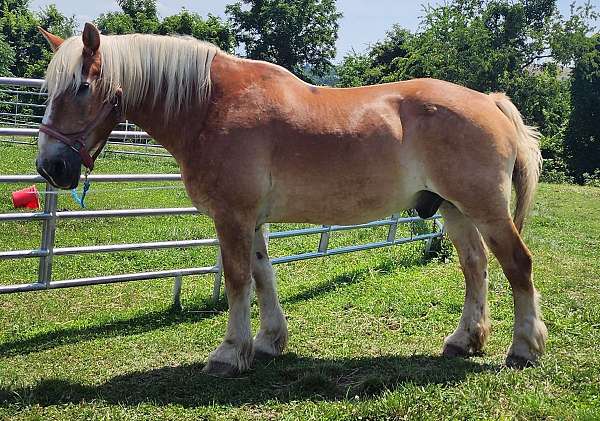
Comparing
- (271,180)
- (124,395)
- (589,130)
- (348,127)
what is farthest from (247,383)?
(589,130)

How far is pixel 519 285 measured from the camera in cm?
382

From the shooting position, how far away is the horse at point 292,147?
11.9ft

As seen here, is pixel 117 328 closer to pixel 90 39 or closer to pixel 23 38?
pixel 90 39

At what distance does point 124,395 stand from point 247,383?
2.43ft

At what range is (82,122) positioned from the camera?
3.43 meters

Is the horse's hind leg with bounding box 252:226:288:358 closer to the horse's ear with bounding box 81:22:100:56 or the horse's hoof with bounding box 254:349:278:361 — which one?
the horse's hoof with bounding box 254:349:278:361

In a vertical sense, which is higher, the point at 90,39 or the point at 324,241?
the point at 90,39

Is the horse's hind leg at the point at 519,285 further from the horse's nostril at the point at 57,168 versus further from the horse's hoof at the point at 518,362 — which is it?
the horse's nostril at the point at 57,168

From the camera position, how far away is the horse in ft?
11.9

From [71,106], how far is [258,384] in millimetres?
2036

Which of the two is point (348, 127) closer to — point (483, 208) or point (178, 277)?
point (483, 208)

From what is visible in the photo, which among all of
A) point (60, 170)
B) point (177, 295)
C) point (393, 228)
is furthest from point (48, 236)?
point (393, 228)

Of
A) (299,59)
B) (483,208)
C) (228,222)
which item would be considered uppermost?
(299,59)

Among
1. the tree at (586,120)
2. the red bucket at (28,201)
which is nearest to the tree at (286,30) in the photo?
the tree at (586,120)
